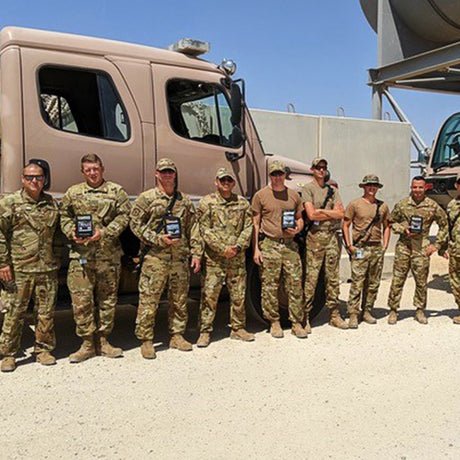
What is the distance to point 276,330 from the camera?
503 cm

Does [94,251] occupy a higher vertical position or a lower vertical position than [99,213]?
lower

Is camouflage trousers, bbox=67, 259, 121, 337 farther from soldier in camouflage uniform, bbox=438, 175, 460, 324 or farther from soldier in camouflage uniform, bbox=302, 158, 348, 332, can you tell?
soldier in camouflage uniform, bbox=438, 175, 460, 324

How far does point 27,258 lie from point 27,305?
40 cm

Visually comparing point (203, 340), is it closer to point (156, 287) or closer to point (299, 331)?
point (156, 287)

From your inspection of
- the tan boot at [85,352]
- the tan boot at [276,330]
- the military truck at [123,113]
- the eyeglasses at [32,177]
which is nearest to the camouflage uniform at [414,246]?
the tan boot at [276,330]

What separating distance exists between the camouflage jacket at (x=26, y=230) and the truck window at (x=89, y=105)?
28.4 inches

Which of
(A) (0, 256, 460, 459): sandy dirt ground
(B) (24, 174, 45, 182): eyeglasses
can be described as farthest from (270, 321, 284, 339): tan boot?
(B) (24, 174, 45, 182): eyeglasses

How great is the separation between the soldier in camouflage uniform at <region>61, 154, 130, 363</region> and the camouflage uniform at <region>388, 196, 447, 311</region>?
A: 10.2 feet

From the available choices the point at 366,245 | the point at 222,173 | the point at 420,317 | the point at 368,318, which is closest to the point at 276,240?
the point at 222,173

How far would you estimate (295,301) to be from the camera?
5.06 m

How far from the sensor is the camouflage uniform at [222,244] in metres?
4.61

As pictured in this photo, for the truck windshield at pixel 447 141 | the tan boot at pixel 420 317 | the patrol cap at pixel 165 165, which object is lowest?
the tan boot at pixel 420 317

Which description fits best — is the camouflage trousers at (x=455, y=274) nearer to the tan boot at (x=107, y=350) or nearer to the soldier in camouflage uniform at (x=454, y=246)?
the soldier in camouflage uniform at (x=454, y=246)

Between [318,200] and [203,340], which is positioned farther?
[318,200]
